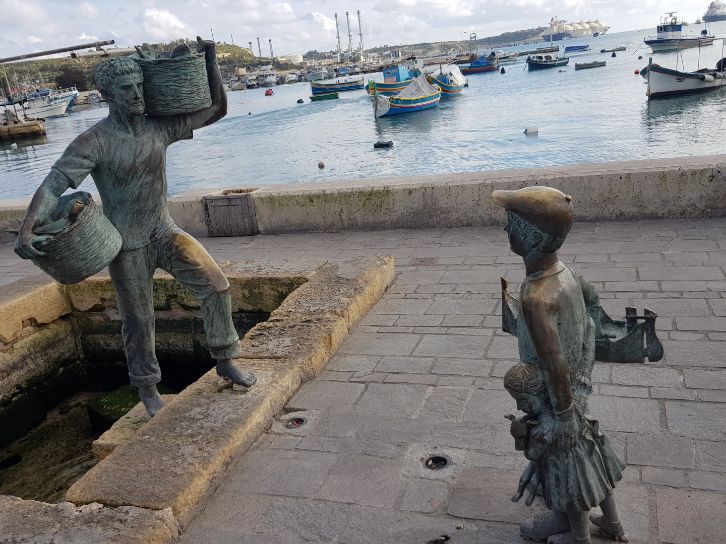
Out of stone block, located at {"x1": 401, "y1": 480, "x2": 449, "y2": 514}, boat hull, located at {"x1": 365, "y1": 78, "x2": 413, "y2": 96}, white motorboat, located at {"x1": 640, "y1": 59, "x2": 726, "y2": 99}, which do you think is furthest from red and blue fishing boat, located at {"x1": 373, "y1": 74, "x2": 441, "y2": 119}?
stone block, located at {"x1": 401, "y1": 480, "x2": 449, "y2": 514}

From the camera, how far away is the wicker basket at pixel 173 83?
3830 mm

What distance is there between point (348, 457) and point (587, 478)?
55.9 inches

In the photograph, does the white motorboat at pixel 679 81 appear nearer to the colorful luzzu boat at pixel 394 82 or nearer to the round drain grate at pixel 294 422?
the colorful luzzu boat at pixel 394 82

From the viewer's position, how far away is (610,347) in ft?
9.04

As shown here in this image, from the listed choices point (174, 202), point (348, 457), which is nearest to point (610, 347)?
point (348, 457)

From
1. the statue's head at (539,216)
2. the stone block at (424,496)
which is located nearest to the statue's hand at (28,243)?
the stone block at (424,496)

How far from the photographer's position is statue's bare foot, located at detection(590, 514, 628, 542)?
2744 millimetres

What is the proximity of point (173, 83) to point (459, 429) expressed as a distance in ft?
8.18

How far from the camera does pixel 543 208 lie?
2.35 metres

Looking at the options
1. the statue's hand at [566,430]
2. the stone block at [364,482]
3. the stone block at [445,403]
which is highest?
the statue's hand at [566,430]

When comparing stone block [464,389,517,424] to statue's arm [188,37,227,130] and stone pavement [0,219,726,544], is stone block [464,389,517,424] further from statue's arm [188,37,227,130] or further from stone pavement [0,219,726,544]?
statue's arm [188,37,227,130]

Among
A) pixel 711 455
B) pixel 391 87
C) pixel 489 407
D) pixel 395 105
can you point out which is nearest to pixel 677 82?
pixel 395 105

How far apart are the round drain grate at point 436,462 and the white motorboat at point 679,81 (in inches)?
1475

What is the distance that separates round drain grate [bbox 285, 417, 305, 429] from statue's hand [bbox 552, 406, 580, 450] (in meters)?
1.87
